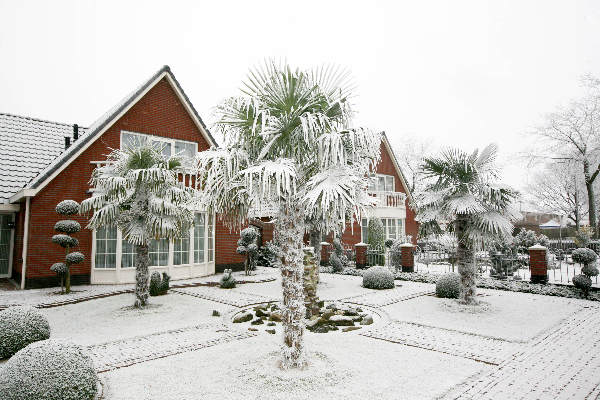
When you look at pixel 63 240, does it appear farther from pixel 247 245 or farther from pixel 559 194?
pixel 559 194

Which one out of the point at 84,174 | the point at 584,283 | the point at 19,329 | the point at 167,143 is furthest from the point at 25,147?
the point at 584,283

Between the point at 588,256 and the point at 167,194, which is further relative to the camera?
the point at 588,256

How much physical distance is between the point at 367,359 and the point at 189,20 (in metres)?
23.2

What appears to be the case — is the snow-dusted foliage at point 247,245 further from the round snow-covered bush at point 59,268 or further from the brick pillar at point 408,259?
the brick pillar at point 408,259

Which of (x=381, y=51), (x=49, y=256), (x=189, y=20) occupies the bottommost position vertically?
(x=49, y=256)

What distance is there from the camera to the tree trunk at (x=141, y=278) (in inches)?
380

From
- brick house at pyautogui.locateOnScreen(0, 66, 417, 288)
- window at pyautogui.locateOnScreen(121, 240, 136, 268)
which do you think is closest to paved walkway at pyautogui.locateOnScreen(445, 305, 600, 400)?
brick house at pyautogui.locateOnScreen(0, 66, 417, 288)

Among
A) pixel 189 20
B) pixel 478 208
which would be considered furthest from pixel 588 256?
pixel 189 20

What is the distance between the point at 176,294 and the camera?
11766 mm

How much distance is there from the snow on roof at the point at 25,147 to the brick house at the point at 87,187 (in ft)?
0.10

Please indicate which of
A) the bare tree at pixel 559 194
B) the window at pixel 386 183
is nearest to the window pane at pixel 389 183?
the window at pixel 386 183

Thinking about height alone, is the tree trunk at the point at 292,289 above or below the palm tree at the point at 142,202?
below

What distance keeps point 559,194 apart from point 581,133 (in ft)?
50.1

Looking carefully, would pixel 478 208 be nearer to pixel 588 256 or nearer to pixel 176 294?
pixel 588 256
